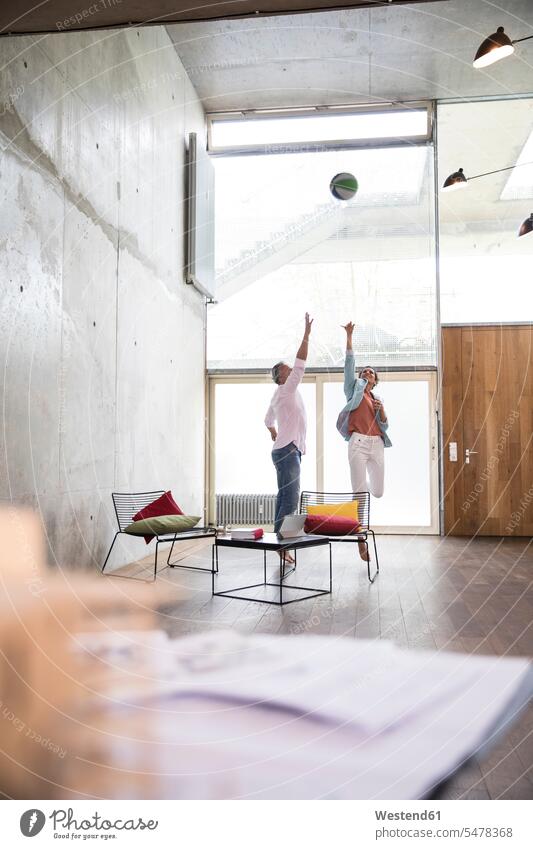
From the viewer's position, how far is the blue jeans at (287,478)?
5.45 meters

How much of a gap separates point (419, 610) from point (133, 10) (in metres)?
3.22

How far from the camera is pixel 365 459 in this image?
234 inches

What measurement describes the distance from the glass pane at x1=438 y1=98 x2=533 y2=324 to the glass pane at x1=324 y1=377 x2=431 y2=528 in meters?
1.01

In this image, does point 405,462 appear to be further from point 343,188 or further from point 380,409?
point 343,188

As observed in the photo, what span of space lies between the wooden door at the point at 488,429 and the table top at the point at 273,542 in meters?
4.16

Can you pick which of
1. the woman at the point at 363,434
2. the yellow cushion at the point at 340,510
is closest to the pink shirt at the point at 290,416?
the yellow cushion at the point at 340,510

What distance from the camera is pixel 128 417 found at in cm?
582

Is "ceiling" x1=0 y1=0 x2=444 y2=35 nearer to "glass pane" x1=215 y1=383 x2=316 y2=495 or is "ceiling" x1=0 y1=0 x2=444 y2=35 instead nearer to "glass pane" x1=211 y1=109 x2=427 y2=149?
"glass pane" x1=211 y1=109 x2=427 y2=149

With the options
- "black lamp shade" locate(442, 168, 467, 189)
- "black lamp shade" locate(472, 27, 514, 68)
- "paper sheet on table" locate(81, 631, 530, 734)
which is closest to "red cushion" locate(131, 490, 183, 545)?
"paper sheet on table" locate(81, 631, 530, 734)

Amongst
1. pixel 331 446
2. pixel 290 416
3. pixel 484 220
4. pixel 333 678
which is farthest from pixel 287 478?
pixel 484 220

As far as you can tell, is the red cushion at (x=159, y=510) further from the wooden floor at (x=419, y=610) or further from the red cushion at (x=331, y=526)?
the red cushion at (x=331, y=526)

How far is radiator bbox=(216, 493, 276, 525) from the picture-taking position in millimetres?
8664

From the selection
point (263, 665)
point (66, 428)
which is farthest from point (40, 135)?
point (263, 665)
